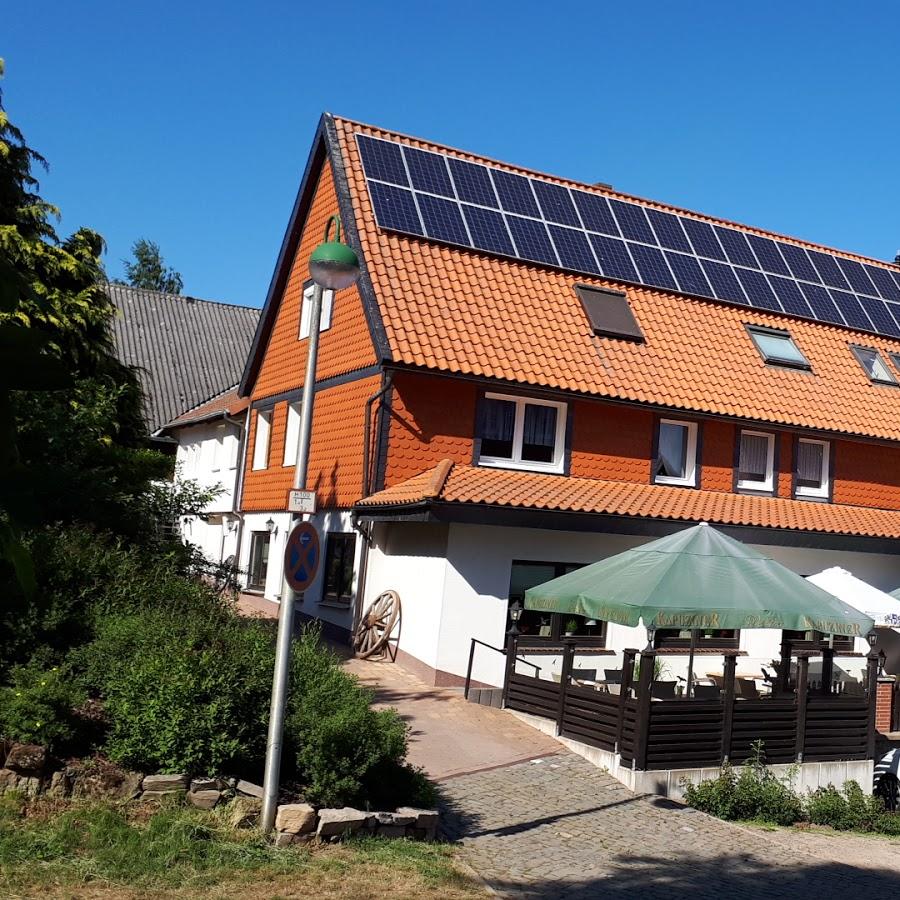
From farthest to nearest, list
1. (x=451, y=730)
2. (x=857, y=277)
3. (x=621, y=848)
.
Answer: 1. (x=857, y=277)
2. (x=451, y=730)
3. (x=621, y=848)

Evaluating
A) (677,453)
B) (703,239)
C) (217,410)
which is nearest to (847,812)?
(677,453)

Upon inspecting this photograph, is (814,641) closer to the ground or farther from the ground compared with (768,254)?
closer to the ground

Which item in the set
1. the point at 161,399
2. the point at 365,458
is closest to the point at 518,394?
the point at 365,458

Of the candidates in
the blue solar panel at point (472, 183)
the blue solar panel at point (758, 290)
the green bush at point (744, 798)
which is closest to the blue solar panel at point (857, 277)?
the blue solar panel at point (758, 290)

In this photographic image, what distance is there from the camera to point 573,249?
21.3 metres

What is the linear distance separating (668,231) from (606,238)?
2163 millimetres

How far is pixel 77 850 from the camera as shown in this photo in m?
7.60

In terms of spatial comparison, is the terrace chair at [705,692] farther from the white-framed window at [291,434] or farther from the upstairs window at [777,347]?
the white-framed window at [291,434]

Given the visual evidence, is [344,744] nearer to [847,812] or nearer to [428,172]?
[847,812]

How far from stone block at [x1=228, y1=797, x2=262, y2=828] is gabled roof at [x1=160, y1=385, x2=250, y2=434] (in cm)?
1808

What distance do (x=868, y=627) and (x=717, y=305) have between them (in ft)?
36.3

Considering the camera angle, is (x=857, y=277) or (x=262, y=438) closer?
(x=262, y=438)

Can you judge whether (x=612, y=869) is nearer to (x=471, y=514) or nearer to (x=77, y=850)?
(x=77, y=850)

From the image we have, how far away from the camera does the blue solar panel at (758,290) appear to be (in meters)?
23.1
